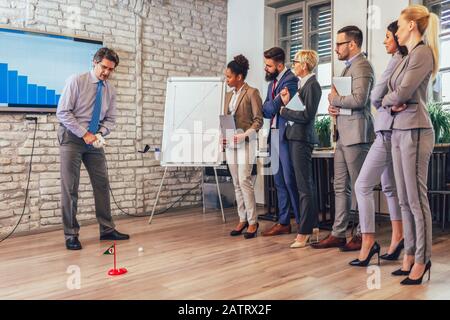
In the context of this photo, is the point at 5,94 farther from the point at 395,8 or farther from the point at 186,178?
the point at 395,8

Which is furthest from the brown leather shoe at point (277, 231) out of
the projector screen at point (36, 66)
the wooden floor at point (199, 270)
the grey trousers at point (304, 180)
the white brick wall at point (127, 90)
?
the projector screen at point (36, 66)

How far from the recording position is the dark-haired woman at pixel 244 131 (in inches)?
138

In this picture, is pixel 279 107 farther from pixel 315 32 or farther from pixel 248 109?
pixel 315 32

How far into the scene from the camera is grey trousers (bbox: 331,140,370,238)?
296 cm

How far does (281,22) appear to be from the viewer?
5.55m

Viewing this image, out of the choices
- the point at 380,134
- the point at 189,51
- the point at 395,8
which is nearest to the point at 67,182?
the point at 380,134

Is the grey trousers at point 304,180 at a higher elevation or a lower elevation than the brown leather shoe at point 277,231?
higher

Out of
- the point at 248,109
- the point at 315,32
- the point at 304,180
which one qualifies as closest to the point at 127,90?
the point at 248,109

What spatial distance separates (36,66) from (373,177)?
3.06m

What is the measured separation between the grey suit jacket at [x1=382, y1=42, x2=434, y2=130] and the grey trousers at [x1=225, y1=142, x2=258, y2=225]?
1.37 metres

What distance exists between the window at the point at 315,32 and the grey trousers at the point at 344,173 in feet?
7.23

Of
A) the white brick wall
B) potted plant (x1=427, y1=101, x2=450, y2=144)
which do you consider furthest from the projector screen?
potted plant (x1=427, y1=101, x2=450, y2=144)

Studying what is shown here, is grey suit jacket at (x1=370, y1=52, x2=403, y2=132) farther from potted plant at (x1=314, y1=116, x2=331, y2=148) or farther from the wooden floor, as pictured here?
potted plant at (x1=314, y1=116, x2=331, y2=148)

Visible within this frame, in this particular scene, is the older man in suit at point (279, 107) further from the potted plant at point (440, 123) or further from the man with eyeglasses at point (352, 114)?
the potted plant at point (440, 123)
